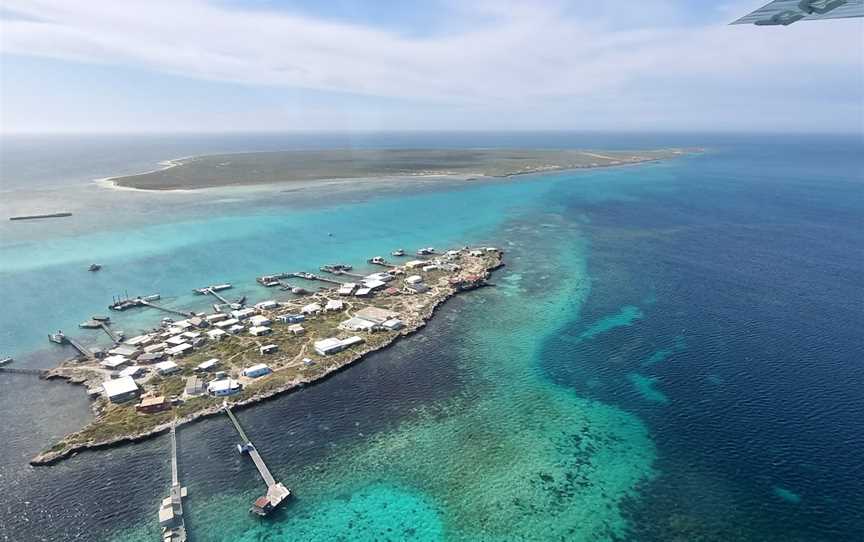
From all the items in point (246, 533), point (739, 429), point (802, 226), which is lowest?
point (246, 533)

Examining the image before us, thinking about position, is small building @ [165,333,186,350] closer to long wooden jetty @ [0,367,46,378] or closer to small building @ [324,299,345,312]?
long wooden jetty @ [0,367,46,378]

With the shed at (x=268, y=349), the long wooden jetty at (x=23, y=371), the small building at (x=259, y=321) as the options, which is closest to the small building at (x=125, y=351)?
the long wooden jetty at (x=23, y=371)

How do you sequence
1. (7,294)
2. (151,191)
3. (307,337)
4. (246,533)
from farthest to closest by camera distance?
1. (151,191)
2. (7,294)
3. (307,337)
4. (246,533)

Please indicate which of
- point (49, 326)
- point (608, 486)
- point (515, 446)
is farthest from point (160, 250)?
point (608, 486)

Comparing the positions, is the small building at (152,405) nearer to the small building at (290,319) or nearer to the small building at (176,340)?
the small building at (176,340)

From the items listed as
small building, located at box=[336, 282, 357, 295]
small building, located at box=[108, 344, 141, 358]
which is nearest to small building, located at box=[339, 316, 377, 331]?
small building, located at box=[336, 282, 357, 295]

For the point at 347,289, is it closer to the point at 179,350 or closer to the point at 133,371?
the point at 179,350

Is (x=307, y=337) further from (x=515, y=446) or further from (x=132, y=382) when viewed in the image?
(x=515, y=446)
